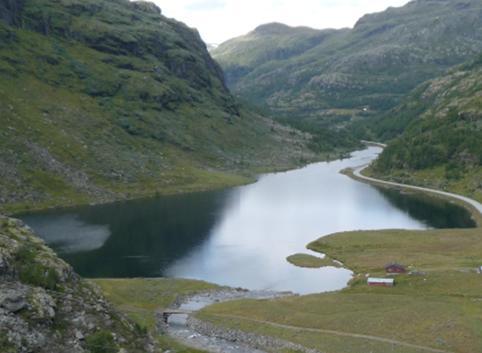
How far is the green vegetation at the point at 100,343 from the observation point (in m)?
55.2

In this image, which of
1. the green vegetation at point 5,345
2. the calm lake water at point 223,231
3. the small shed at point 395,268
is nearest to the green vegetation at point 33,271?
the green vegetation at point 5,345

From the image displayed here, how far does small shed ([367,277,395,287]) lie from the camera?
89.5 m

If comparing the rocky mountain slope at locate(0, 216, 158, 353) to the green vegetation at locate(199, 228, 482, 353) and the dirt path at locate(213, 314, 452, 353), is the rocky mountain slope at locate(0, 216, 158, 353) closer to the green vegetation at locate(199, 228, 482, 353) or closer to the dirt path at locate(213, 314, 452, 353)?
the dirt path at locate(213, 314, 452, 353)

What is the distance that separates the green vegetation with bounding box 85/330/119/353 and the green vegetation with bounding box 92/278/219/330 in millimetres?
21646

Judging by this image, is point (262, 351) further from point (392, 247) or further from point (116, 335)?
point (392, 247)

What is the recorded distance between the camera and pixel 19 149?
193 meters

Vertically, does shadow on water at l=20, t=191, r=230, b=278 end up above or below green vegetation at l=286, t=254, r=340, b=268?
above

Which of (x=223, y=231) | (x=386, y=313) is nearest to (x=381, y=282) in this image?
(x=386, y=313)

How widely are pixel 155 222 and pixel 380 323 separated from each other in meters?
94.4

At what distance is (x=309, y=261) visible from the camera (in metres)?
116

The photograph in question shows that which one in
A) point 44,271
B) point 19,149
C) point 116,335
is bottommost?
point 116,335

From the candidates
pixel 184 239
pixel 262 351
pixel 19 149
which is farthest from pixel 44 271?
pixel 19 149

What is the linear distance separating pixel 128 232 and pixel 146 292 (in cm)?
5279

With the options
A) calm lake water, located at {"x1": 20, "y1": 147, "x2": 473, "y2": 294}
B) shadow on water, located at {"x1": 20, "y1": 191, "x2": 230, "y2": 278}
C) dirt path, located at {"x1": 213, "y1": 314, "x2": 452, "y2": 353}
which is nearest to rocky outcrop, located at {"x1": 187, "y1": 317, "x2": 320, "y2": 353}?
dirt path, located at {"x1": 213, "y1": 314, "x2": 452, "y2": 353}
